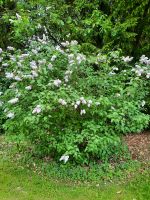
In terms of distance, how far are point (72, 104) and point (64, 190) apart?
117 centimetres

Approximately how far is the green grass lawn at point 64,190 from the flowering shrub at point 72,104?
0.44 m

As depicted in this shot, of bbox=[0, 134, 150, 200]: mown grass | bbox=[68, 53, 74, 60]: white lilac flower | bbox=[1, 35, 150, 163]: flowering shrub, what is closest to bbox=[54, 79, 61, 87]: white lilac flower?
bbox=[1, 35, 150, 163]: flowering shrub

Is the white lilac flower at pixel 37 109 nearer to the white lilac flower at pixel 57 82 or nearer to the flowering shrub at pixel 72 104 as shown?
the flowering shrub at pixel 72 104

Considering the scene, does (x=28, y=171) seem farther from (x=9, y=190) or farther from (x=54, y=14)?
(x=54, y=14)

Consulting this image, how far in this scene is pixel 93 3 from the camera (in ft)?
24.5

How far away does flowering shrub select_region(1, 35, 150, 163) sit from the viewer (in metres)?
5.39

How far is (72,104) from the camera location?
17.1ft

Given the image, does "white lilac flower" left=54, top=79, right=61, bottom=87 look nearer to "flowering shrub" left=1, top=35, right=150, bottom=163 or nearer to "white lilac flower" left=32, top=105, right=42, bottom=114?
"flowering shrub" left=1, top=35, right=150, bottom=163

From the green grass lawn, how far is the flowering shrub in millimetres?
444

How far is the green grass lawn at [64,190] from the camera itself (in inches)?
205

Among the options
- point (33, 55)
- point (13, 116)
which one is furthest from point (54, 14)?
point (13, 116)

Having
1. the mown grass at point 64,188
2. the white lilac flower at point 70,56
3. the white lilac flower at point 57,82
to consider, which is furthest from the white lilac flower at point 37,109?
the mown grass at point 64,188

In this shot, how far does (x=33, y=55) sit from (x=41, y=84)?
728 millimetres

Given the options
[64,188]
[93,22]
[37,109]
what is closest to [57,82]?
[37,109]
